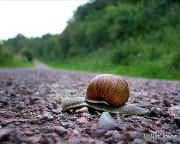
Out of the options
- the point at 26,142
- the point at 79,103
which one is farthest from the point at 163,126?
the point at 26,142

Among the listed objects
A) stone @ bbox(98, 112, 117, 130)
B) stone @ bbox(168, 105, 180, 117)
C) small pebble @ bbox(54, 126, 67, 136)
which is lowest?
stone @ bbox(168, 105, 180, 117)

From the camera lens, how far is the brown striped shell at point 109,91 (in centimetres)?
250

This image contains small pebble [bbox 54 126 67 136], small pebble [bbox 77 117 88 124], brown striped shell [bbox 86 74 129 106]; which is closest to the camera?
small pebble [bbox 54 126 67 136]

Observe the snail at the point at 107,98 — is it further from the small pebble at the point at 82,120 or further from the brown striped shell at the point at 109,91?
the small pebble at the point at 82,120

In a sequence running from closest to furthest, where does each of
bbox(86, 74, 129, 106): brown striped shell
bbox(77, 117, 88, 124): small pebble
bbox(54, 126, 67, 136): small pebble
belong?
1. bbox(54, 126, 67, 136): small pebble
2. bbox(77, 117, 88, 124): small pebble
3. bbox(86, 74, 129, 106): brown striped shell

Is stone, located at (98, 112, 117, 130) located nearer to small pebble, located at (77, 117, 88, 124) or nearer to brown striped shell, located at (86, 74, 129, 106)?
small pebble, located at (77, 117, 88, 124)

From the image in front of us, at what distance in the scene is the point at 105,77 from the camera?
256cm

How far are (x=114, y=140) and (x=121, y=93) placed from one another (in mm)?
929

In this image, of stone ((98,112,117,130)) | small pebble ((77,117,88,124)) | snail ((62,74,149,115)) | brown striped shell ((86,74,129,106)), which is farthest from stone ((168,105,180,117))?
small pebble ((77,117,88,124))

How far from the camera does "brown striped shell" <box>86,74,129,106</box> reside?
8.19ft

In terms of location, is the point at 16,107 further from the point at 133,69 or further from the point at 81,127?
the point at 133,69

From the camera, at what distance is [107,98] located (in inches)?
98.7

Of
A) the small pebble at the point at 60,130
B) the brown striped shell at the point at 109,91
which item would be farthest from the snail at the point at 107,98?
the small pebble at the point at 60,130

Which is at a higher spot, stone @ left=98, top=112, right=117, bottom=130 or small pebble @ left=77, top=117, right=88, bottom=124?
stone @ left=98, top=112, right=117, bottom=130
